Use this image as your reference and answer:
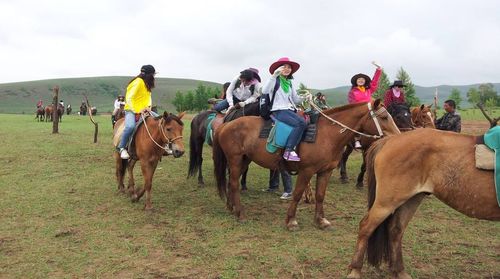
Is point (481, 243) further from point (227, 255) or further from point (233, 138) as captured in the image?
point (233, 138)

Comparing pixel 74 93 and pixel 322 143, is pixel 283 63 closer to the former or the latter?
pixel 322 143

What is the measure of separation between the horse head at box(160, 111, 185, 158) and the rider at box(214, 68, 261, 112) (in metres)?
1.70

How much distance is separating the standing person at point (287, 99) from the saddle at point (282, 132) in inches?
3.1

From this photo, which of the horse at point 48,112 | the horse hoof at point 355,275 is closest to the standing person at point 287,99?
the horse hoof at point 355,275

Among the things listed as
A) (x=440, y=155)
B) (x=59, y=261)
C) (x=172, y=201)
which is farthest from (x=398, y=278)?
(x=172, y=201)

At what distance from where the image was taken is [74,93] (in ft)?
439

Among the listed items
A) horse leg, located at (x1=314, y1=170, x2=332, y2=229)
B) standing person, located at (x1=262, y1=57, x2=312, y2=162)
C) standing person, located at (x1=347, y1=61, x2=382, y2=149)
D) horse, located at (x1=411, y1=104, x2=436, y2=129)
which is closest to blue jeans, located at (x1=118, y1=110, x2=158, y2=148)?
standing person, located at (x1=262, y1=57, x2=312, y2=162)

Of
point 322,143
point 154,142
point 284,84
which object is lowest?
point 154,142

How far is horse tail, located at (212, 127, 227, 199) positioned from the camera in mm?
7176

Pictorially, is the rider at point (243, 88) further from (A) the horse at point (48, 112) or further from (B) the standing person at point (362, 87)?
(A) the horse at point (48, 112)

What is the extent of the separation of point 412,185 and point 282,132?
8.18 ft

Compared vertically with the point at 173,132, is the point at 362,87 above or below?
above

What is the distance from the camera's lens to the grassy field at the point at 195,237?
15.2 feet

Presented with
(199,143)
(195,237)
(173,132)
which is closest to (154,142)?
(173,132)
